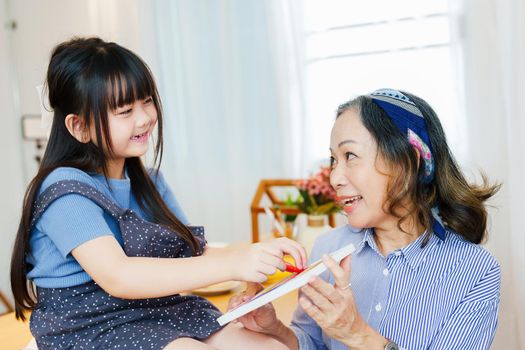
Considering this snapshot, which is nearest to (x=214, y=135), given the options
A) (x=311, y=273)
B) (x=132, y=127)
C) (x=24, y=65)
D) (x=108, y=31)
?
(x=108, y=31)

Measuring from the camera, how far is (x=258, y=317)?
1.32m

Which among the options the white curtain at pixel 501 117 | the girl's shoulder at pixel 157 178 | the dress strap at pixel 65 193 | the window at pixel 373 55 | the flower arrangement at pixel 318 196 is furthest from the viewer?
the window at pixel 373 55

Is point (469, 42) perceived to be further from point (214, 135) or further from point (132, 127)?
point (132, 127)

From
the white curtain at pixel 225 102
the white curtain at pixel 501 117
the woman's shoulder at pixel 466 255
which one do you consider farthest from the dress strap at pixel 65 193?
the white curtain at pixel 225 102

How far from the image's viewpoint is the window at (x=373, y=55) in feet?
10.7

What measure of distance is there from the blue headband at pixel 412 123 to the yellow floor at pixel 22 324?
0.60 metres

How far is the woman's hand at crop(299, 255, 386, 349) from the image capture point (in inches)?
41.2

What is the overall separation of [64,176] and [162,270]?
302 millimetres

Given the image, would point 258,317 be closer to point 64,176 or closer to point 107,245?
point 107,245

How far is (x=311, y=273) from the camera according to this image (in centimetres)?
99

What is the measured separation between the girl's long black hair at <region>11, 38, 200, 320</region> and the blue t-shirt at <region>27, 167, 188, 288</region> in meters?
0.03

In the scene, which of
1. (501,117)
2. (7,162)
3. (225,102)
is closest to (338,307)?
(501,117)

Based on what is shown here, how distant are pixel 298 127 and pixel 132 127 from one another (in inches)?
99.5

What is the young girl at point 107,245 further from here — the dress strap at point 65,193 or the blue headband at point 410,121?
the blue headband at point 410,121
